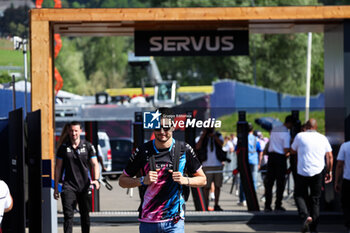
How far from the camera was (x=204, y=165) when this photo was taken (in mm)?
14875

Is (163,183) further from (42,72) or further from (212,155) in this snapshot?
(212,155)

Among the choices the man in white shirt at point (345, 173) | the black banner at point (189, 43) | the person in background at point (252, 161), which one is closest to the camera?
the man in white shirt at point (345, 173)

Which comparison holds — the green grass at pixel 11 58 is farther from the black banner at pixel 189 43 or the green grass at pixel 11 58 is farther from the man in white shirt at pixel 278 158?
the man in white shirt at pixel 278 158

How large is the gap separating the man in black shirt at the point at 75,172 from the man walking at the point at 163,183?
3.33m

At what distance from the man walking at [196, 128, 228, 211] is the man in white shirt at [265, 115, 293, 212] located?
96 cm

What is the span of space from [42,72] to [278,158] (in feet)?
16.2

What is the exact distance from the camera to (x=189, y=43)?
14.3 m

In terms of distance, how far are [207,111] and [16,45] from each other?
12.4ft

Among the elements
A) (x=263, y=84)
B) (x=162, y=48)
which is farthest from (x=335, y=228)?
(x=263, y=84)

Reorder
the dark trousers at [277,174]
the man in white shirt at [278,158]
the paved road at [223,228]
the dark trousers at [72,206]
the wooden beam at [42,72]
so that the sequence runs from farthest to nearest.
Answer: the dark trousers at [277,174] → the man in white shirt at [278,158] → the wooden beam at [42,72] → the paved road at [223,228] → the dark trousers at [72,206]

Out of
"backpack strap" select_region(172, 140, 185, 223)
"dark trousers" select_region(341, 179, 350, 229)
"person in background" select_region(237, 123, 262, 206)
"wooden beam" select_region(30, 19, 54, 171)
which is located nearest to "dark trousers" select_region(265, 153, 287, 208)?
"person in background" select_region(237, 123, 262, 206)

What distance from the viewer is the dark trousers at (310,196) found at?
1180 cm

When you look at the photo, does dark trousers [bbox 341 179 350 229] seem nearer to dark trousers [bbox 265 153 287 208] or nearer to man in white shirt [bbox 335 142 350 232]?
man in white shirt [bbox 335 142 350 232]

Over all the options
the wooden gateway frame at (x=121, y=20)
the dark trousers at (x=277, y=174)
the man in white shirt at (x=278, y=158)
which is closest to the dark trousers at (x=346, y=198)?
the wooden gateway frame at (x=121, y=20)
